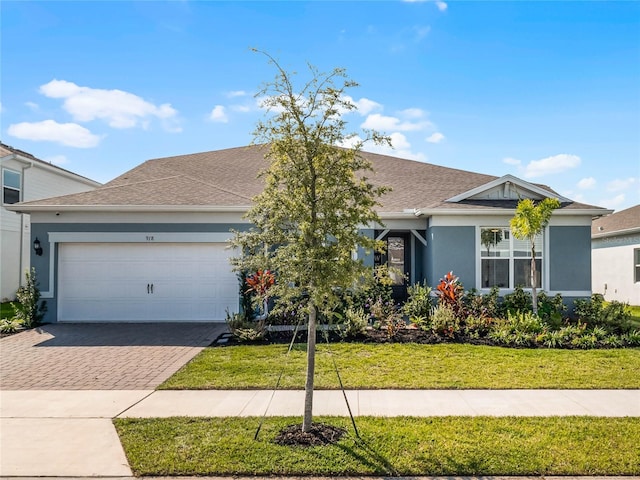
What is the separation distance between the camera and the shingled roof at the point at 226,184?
12688 millimetres

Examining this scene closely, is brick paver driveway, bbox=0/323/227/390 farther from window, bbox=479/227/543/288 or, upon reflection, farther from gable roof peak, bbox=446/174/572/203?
gable roof peak, bbox=446/174/572/203

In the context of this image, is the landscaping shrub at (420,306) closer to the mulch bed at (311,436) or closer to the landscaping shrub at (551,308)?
the landscaping shrub at (551,308)

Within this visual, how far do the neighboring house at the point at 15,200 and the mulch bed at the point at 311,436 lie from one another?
16.7 m

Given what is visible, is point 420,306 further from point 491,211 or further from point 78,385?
point 78,385

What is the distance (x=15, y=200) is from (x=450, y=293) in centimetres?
1815

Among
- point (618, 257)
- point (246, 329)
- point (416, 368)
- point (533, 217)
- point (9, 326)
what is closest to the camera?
point (416, 368)

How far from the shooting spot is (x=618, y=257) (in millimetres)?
18938

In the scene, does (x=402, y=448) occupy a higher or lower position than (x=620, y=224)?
lower

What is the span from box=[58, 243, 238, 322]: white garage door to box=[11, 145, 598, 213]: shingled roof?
131cm

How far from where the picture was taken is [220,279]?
12.8 metres

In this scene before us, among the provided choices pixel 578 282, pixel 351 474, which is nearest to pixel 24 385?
pixel 351 474

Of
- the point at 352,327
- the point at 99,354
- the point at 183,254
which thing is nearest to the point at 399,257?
the point at 352,327

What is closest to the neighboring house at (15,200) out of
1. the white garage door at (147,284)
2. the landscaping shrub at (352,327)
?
the white garage door at (147,284)

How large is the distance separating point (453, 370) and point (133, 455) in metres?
5.48
